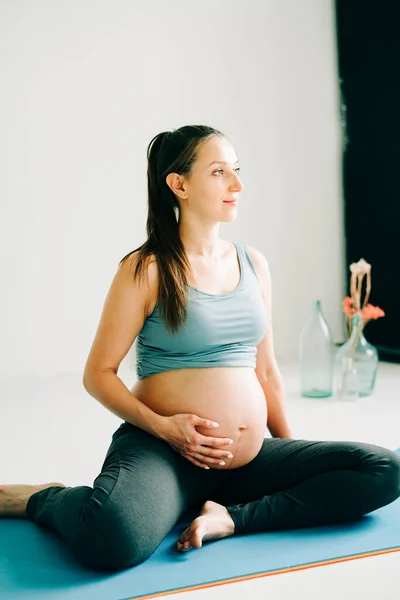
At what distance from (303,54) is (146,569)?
4.24 metres

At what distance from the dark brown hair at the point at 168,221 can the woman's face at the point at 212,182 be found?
0.02 metres

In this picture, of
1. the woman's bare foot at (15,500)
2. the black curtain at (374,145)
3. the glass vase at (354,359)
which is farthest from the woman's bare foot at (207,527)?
the black curtain at (374,145)

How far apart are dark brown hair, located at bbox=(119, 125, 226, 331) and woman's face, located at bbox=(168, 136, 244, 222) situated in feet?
0.07

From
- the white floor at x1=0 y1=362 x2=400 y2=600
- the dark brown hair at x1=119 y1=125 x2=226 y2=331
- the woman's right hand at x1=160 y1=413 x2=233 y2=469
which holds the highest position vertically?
the dark brown hair at x1=119 y1=125 x2=226 y2=331

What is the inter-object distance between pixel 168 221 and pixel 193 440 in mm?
580

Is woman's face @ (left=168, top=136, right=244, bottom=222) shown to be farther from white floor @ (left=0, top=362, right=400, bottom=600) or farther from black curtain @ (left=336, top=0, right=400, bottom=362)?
black curtain @ (left=336, top=0, right=400, bottom=362)

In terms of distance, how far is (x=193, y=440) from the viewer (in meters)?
1.84

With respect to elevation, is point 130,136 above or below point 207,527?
above

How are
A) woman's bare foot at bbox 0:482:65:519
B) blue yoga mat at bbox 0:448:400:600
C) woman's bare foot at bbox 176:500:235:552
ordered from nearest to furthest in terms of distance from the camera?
blue yoga mat at bbox 0:448:400:600 → woman's bare foot at bbox 176:500:235:552 → woman's bare foot at bbox 0:482:65:519

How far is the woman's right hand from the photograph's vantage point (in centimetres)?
184

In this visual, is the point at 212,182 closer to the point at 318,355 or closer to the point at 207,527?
the point at 207,527

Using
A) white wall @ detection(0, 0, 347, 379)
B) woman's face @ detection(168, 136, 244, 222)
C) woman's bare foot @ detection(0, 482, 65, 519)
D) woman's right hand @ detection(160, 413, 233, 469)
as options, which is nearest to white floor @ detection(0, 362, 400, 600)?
woman's right hand @ detection(160, 413, 233, 469)

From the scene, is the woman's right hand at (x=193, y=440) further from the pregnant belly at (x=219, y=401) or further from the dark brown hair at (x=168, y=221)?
the dark brown hair at (x=168, y=221)

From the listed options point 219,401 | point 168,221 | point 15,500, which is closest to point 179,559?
point 219,401
